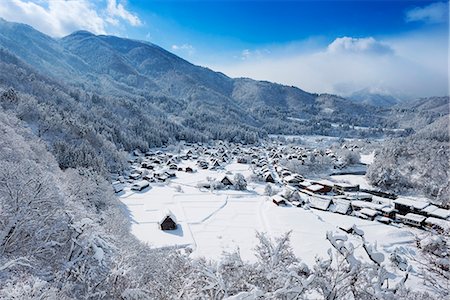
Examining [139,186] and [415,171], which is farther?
[415,171]

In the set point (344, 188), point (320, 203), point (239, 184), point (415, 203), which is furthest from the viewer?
point (344, 188)

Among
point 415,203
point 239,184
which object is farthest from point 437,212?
point 239,184

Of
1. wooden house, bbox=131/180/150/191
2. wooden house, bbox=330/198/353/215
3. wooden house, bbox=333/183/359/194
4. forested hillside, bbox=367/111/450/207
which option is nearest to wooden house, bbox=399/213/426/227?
wooden house, bbox=330/198/353/215

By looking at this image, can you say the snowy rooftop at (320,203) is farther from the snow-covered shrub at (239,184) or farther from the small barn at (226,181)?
the small barn at (226,181)

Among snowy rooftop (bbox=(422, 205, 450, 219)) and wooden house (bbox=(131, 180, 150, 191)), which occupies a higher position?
snowy rooftop (bbox=(422, 205, 450, 219))

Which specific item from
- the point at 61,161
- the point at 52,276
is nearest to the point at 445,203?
the point at 52,276

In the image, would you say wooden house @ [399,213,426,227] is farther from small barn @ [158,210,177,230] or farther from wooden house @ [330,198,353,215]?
small barn @ [158,210,177,230]

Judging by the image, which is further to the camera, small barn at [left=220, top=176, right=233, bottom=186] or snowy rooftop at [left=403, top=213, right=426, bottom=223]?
Answer: small barn at [left=220, top=176, right=233, bottom=186]

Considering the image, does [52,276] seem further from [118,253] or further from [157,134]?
[157,134]

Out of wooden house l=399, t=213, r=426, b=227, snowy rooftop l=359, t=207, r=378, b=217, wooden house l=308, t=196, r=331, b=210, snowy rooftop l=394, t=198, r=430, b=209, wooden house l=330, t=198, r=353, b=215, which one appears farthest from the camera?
snowy rooftop l=394, t=198, r=430, b=209

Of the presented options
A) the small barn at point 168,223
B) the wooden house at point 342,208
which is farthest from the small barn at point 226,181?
the small barn at point 168,223

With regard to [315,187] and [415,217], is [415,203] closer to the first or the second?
[415,217]
